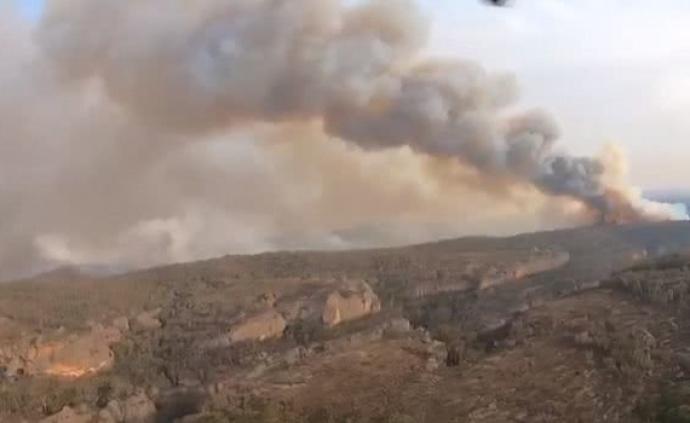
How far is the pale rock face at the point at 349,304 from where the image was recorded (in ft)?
337

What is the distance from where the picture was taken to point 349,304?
106m

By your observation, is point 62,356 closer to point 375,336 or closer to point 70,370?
point 70,370

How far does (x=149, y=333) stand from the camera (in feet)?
343

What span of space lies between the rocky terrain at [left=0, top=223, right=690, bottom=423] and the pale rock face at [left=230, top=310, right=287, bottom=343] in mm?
152

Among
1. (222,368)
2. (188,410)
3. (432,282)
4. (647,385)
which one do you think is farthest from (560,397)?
(432,282)

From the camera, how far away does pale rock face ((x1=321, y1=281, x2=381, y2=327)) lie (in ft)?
337

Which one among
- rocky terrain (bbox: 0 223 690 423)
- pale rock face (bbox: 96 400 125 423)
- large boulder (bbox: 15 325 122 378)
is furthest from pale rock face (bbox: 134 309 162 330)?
pale rock face (bbox: 96 400 125 423)

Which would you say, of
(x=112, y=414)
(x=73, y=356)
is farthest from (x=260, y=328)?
(x=112, y=414)

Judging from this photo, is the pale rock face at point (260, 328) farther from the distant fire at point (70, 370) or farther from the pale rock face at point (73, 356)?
the distant fire at point (70, 370)

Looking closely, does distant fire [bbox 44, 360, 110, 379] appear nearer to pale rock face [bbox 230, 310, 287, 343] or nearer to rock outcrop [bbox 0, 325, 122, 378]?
rock outcrop [bbox 0, 325, 122, 378]

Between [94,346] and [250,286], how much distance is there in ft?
87.0

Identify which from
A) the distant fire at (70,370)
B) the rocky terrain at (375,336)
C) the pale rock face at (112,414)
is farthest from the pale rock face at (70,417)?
the distant fire at (70,370)

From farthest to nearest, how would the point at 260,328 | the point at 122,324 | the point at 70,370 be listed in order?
the point at 122,324 < the point at 260,328 < the point at 70,370

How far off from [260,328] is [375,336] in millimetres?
45484
